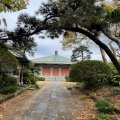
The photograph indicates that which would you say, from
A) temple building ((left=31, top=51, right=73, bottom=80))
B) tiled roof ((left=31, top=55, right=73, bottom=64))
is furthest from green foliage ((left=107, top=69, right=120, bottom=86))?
temple building ((left=31, top=51, right=73, bottom=80))

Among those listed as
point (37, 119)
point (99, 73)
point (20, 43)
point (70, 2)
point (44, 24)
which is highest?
point (70, 2)

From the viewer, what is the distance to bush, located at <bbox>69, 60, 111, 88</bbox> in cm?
1535

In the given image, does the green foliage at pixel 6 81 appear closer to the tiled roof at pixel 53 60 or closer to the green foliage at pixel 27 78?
the green foliage at pixel 27 78

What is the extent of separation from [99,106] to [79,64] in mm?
7497

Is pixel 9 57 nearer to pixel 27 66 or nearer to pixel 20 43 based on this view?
pixel 20 43

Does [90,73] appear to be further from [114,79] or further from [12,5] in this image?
[12,5]

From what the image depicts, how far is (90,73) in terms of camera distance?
15438mm

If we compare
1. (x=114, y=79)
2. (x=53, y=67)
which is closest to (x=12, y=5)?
(x=114, y=79)

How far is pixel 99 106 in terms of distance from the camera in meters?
8.80

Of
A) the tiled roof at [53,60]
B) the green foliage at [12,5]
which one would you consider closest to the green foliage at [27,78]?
the green foliage at [12,5]

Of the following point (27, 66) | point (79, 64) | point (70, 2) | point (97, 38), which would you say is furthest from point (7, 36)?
point (27, 66)

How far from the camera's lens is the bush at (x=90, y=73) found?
50.4ft

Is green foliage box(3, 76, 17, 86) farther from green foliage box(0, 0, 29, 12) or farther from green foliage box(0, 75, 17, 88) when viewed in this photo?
green foliage box(0, 0, 29, 12)

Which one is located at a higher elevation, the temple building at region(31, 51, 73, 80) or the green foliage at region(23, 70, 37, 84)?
the temple building at region(31, 51, 73, 80)
